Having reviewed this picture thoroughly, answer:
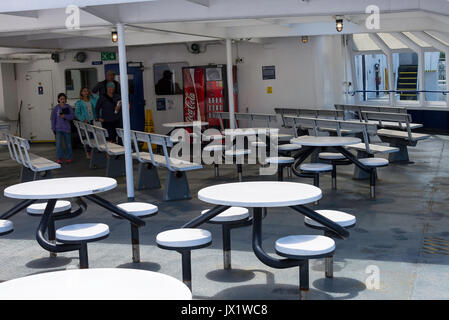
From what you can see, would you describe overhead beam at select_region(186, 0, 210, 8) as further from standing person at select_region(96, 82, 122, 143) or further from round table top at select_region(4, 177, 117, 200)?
standing person at select_region(96, 82, 122, 143)

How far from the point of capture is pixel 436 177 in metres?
8.78

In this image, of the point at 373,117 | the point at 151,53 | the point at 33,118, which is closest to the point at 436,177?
the point at 373,117

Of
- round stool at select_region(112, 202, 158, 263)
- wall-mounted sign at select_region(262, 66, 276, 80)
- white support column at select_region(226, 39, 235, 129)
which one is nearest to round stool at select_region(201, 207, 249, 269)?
round stool at select_region(112, 202, 158, 263)

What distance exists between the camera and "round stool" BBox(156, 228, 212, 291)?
4.15 metres

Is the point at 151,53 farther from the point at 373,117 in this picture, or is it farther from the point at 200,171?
the point at 373,117

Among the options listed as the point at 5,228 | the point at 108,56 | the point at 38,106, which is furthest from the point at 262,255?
the point at 38,106

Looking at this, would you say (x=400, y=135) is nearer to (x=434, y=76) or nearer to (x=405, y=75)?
(x=434, y=76)

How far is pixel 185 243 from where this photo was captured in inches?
163

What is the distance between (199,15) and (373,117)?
4.14 meters

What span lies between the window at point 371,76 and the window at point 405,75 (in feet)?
1.92

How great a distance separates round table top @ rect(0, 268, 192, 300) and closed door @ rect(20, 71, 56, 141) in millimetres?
14748
